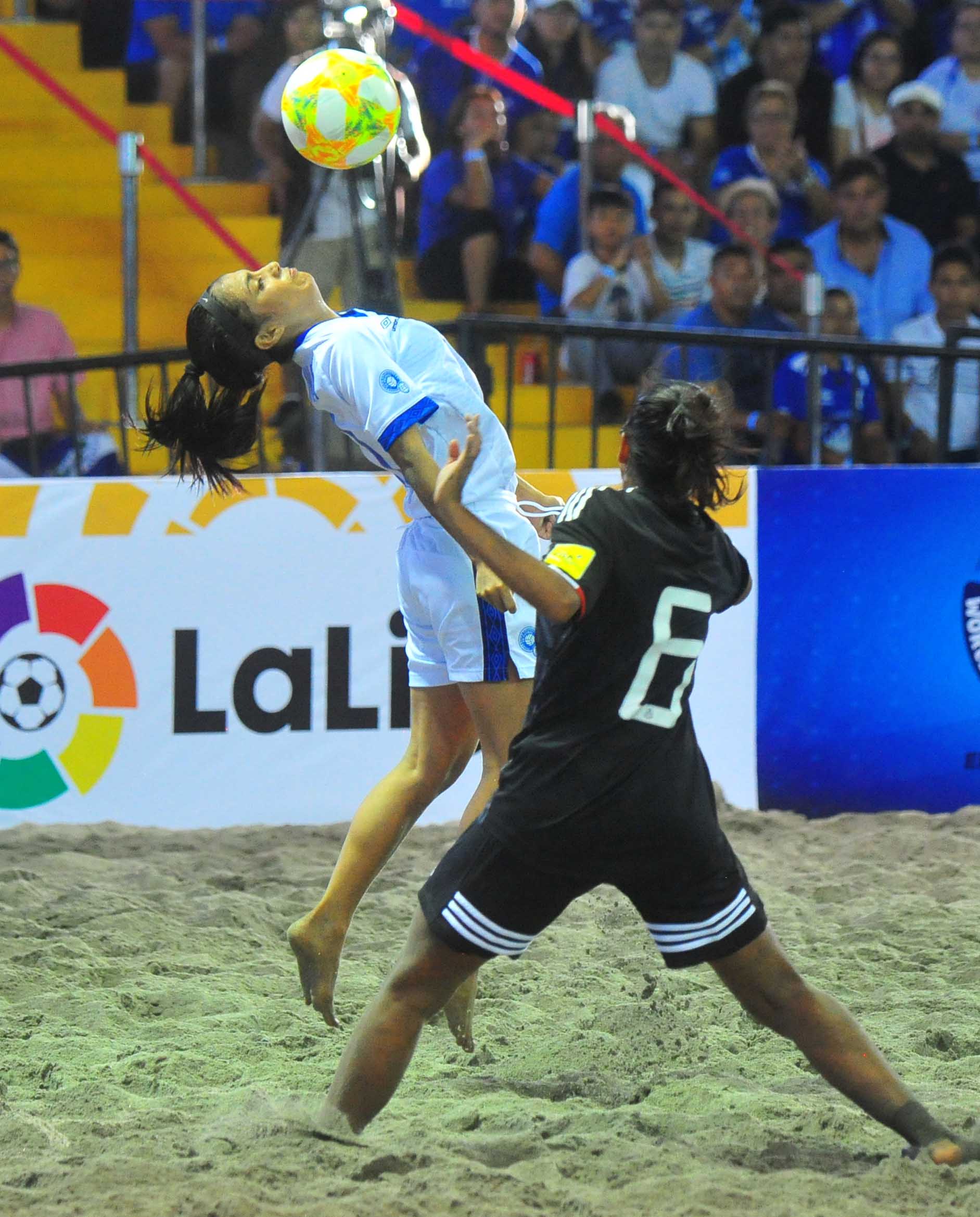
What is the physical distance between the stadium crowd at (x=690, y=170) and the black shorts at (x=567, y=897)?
5.02 meters

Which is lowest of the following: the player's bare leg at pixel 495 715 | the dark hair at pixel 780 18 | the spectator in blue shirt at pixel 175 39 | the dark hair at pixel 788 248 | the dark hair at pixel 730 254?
the player's bare leg at pixel 495 715

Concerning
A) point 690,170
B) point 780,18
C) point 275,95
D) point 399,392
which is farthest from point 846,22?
point 399,392

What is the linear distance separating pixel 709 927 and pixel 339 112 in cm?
247

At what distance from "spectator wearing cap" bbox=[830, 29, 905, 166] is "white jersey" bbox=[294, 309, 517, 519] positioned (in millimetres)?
6795

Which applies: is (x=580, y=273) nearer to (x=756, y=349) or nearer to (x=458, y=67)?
(x=756, y=349)

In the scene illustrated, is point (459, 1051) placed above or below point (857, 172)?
below

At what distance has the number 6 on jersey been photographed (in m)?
2.61

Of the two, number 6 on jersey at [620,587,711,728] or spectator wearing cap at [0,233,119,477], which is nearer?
number 6 on jersey at [620,587,711,728]

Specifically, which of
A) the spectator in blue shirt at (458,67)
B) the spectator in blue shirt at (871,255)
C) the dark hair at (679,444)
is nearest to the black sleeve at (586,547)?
the dark hair at (679,444)

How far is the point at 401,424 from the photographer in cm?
313

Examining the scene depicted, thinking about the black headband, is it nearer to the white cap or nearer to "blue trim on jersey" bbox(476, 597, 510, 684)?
"blue trim on jersey" bbox(476, 597, 510, 684)

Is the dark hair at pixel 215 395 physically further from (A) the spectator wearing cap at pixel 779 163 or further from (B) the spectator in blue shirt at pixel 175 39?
(A) the spectator wearing cap at pixel 779 163

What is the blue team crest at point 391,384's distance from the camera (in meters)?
3.18

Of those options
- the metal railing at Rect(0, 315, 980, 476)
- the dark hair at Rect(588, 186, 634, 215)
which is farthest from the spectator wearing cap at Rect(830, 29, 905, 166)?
the metal railing at Rect(0, 315, 980, 476)
